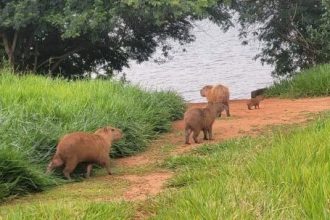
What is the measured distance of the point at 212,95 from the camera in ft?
36.7

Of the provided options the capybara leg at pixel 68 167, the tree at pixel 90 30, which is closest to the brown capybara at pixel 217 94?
the tree at pixel 90 30

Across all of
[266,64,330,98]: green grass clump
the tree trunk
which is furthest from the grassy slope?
the tree trunk

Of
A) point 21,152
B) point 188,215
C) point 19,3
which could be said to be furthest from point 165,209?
point 19,3

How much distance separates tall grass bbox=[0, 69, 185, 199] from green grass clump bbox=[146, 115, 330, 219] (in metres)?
1.70

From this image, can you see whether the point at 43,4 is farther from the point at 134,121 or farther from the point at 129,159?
the point at 129,159

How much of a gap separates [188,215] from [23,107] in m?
4.17

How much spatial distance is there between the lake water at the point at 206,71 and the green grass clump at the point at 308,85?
278 inches

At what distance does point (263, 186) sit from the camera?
4535mm

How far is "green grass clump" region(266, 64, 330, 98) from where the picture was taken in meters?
13.8

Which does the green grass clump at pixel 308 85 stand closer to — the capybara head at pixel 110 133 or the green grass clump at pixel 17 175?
the capybara head at pixel 110 133

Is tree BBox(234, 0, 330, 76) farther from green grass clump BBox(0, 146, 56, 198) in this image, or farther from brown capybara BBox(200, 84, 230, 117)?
green grass clump BBox(0, 146, 56, 198)

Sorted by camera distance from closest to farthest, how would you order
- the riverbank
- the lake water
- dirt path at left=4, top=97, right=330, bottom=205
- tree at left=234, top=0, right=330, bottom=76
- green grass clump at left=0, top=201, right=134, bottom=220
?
the riverbank
green grass clump at left=0, top=201, right=134, bottom=220
dirt path at left=4, top=97, right=330, bottom=205
tree at left=234, top=0, right=330, bottom=76
the lake water

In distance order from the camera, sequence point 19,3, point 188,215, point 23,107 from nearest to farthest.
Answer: point 188,215 < point 23,107 < point 19,3

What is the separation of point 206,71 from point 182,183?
22.3m
